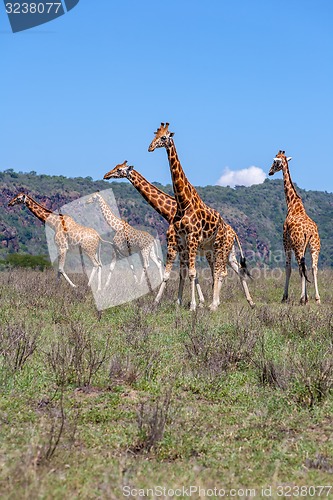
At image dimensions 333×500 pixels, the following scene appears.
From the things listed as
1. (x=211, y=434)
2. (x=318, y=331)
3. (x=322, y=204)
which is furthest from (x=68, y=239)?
(x=322, y=204)

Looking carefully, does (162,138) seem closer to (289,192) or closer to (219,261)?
(219,261)

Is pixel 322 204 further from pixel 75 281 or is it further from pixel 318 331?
pixel 318 331

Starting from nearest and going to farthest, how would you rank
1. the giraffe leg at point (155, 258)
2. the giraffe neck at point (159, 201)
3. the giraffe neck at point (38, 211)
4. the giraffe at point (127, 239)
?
the giraffe neck at point (159, 201)
the giraffe at point (127, 239)
the giraffe neck at point (38, 211)
the giraffe leg at point (155, 258)

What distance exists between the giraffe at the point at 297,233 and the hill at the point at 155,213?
34.7 meters

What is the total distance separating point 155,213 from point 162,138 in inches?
2034

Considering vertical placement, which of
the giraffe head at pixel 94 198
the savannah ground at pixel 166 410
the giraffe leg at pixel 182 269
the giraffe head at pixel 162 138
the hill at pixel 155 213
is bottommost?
the savannah ground at pixel 166 410

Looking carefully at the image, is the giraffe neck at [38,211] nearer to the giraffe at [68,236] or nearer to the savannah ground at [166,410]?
the giraffe at [68,236]

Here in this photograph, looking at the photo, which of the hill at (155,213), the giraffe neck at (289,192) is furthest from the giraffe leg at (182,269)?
the hill at (155,213)

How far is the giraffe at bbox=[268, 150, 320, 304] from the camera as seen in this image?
1242 cm

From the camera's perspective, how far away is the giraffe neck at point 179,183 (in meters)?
10.4

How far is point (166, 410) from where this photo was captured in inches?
182

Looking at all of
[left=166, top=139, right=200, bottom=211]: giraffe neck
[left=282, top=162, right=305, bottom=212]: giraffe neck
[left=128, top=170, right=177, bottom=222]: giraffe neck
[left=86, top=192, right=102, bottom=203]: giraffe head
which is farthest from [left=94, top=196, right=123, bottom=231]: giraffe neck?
[left=166, top=139, right=200, bottom=211]: giraffe neck

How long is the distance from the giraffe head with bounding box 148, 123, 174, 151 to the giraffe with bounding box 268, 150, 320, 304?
3.50 meters

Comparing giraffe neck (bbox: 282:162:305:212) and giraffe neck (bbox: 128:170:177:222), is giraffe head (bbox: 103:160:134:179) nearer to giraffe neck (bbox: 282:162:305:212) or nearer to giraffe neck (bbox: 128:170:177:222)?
giraffe neck (bbox: 128:170:177:222)
